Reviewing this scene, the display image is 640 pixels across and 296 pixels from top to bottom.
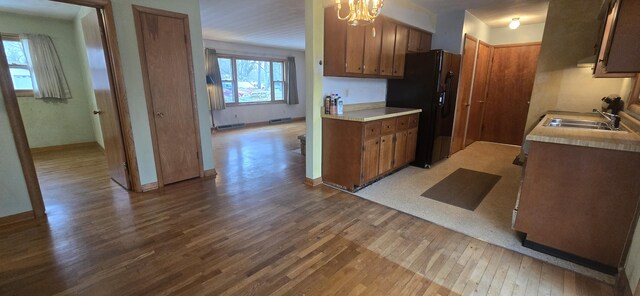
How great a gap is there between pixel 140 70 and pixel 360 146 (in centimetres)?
259

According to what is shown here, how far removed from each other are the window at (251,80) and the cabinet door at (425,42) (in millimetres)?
5258

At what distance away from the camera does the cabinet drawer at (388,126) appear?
3336mm

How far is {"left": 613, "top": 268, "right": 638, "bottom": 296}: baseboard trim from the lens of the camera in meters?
1.62

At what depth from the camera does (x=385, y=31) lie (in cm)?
361

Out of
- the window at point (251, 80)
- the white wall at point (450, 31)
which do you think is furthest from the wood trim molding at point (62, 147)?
the white wall at point (450, 31)

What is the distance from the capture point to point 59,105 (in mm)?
5293

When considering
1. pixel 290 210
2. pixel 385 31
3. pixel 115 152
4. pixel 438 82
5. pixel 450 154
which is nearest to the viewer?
pixel 290 210

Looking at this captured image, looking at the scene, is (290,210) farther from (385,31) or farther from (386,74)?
(385,31)

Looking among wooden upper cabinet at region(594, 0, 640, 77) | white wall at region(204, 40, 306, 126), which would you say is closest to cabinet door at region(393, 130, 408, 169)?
wooden upper cabinet at region(594, 0, 640, 77)

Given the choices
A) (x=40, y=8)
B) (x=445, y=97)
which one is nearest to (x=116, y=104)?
(x=40, y=8)

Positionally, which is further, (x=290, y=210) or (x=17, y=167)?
(x=290, y=210)

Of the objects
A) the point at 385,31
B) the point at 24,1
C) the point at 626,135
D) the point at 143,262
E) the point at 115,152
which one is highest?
the point at 24,1

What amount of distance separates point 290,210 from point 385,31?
8.56 feet

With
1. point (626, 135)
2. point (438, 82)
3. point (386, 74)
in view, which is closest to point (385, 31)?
point (386, 74)
